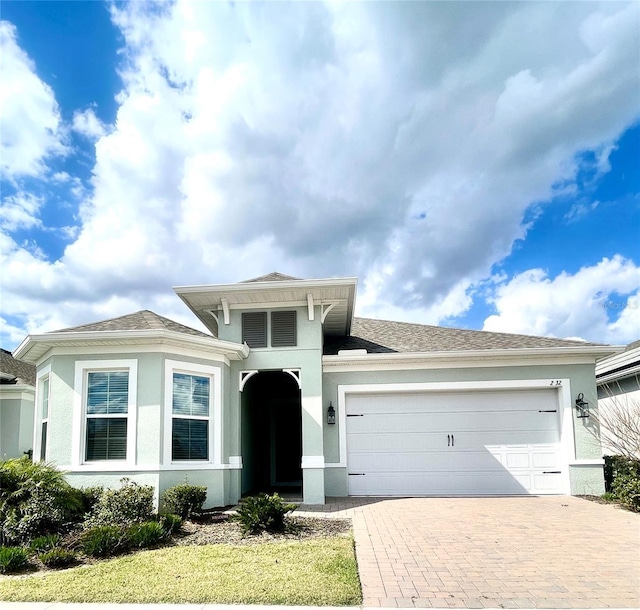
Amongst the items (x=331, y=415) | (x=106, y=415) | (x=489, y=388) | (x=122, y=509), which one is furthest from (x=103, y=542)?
(x=489, y=388)

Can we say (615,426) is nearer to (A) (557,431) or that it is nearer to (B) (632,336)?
(A) (557,431)

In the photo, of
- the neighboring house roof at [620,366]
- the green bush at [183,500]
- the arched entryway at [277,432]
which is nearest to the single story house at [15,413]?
the arched entryway at [277,432]

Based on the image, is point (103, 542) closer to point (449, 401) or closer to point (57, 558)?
point (57, 558)

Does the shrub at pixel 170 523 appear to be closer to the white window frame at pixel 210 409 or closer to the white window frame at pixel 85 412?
the white window frame at pixel 210 409

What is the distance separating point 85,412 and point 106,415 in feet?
1.33

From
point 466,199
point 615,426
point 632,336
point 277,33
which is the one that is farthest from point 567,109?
point 632,336

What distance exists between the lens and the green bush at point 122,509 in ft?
25.6

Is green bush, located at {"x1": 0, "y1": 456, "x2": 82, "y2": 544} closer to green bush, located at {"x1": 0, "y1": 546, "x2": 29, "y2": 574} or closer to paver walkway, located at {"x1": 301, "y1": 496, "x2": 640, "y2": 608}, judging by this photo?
green bush, located at {"x1": 0, "y1": 546, "x2": 29, "y2": 574}

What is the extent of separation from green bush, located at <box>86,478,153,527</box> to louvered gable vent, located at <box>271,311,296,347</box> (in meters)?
4.51

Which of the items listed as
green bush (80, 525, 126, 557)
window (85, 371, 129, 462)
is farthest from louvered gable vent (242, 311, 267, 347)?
green bush (80, 525, 126, 557)

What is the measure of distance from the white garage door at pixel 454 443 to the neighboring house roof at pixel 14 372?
→ 11023 millimetres

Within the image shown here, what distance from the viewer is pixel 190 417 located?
33.0ft

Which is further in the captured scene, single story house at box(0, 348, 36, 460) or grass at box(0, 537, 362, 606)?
single story house at box(0, 348, 36, 460)

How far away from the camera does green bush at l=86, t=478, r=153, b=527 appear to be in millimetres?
7816
